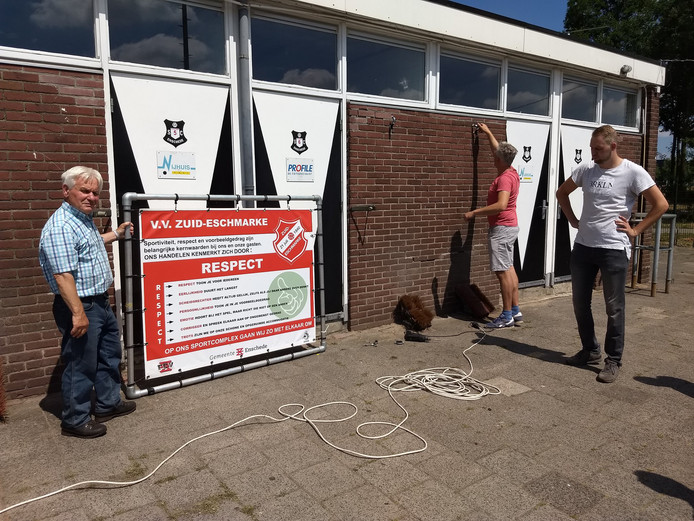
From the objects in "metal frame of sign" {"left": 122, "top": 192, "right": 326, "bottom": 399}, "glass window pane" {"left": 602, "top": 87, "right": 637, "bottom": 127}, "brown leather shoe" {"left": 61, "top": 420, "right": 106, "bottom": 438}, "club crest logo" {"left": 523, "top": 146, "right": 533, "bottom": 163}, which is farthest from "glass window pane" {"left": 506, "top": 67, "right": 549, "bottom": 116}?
"brown leather shoe" {"left": 61, "top": 420, "right": 106, "bottom": 438}

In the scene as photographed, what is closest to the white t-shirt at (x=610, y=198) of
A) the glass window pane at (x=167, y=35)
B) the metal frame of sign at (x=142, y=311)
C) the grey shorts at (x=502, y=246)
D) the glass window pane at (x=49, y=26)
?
the grey shorts at (x=502, y=246)

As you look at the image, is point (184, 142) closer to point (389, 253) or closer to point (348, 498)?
point (389, 253)

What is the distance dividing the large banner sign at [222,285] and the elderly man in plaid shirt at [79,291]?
1.62 ft

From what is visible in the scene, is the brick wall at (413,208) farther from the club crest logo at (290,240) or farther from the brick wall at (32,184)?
the brick wall at (32,184)

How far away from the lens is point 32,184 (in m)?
4.09

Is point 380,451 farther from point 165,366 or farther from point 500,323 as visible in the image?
point 500,323

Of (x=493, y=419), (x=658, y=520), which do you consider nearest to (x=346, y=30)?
(x=493, y=419)

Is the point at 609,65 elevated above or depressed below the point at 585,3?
below

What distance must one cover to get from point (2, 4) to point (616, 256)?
17.8ft

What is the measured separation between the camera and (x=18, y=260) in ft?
13.3

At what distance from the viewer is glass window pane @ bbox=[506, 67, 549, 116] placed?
297 inches

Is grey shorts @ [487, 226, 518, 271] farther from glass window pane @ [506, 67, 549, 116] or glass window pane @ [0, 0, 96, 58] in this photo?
glass window pane @ [0, 0, 96, 58]

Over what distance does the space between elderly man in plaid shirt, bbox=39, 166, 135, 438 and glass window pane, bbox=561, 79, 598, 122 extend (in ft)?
24.0

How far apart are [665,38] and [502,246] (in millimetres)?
26738
